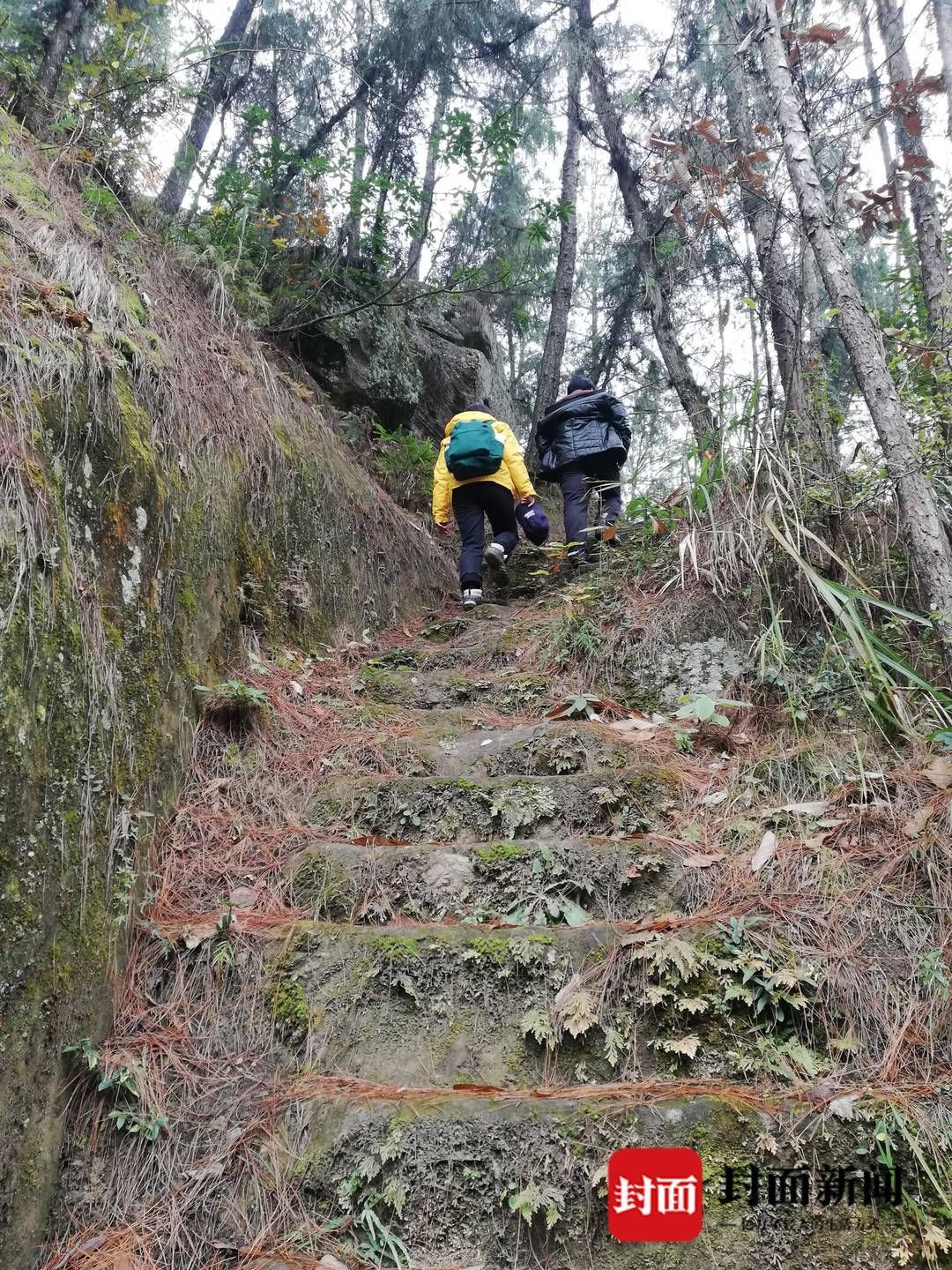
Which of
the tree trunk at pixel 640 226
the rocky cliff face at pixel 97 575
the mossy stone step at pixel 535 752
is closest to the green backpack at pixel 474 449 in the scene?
the rocky cliff face at pixel 97 575

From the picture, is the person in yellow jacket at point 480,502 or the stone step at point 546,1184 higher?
the person in yellow jacket at point 480,502

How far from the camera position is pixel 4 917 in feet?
6.92

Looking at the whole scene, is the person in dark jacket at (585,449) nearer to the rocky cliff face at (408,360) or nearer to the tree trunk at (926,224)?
the rocky cliff face at (408,360)

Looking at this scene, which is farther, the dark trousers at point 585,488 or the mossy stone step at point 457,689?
the dark trousers at point 585,488

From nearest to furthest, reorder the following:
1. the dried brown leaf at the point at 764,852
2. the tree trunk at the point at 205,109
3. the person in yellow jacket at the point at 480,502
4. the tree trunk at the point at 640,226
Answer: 1. the dried brown leaf at the point at 764,852
2. the person in yellow jacket at the point at 480,502
3. the tree trunk at the point at 205,109
4. the tree trunk at the point at 640,226

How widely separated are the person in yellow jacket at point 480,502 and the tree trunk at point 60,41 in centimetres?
389

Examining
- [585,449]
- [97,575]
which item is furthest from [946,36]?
[97,575]

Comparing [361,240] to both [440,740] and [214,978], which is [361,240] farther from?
[214,978]

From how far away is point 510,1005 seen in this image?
8.04ft

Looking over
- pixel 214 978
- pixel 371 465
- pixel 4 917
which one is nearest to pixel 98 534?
pixel 4 917

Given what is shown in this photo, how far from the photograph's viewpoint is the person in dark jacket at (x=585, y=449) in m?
6.68

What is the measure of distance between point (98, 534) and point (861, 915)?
301 centimetres

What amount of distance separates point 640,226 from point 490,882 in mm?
7683

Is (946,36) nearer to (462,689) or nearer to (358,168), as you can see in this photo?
(462,689)
